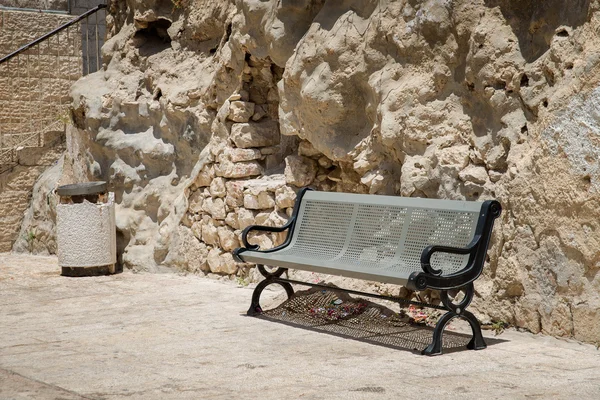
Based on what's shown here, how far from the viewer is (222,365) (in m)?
4.75

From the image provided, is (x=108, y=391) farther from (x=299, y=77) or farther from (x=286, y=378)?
(x=299, y=77)

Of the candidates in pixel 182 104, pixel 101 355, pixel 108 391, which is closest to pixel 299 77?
pixel 182 104

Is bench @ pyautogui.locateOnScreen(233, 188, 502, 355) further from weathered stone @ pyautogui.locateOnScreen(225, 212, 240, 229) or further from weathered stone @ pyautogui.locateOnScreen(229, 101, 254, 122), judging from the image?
weathered stone @ pyautogui.locateOnScreen(229, 101, 254, 122)

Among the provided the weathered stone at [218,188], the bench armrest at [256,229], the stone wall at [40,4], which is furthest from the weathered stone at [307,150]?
the stone wall at [40,4]

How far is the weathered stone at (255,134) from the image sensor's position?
7953mm

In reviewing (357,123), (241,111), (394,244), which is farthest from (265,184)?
(394,244)

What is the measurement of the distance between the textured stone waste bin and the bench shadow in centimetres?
267

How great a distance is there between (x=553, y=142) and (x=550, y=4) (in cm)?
89

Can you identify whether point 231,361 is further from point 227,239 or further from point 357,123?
point 227,239

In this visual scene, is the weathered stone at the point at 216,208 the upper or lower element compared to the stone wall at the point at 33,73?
lower

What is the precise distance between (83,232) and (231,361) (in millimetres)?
3987

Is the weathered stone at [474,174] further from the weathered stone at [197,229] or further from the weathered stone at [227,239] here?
the weathered stone at [197,229]

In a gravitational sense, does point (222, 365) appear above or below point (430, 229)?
below

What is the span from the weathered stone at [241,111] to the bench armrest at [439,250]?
3.43 meters
